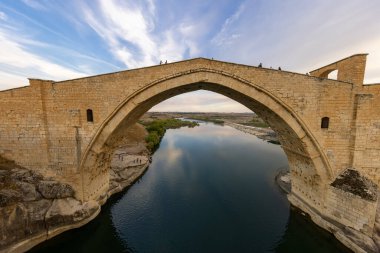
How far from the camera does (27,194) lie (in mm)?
7133

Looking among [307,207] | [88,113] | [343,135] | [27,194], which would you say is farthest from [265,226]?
[27,194]

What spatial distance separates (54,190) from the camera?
775 centimetres

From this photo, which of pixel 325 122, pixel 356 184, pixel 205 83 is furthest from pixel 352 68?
pixel 205 83

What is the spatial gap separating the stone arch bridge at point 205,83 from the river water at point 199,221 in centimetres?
Answer: 186

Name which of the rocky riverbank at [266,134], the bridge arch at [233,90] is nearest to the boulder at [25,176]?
the bridge arch at [233,90]

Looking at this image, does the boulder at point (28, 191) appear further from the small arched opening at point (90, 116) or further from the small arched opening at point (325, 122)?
the small arched opening at point (325, 122)

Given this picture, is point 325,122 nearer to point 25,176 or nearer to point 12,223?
point 12,223

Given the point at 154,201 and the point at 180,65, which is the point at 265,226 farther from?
the point at 180,65

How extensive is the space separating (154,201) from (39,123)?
23.0 ft

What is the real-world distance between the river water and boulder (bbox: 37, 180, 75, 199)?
1.65 metres

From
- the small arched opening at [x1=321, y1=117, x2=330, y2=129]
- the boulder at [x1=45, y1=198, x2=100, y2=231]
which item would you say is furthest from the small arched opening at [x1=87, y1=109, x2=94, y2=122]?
the small arched opening at [x1=321, y1=117, x2=330, y2=129]

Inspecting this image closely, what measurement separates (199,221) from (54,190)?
6.84 meters

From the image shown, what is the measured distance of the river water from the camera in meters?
7.29

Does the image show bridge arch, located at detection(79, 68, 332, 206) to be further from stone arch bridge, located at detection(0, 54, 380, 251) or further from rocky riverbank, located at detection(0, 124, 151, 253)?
rocky riverbank, located at detection(0, 124, 151, 253)
